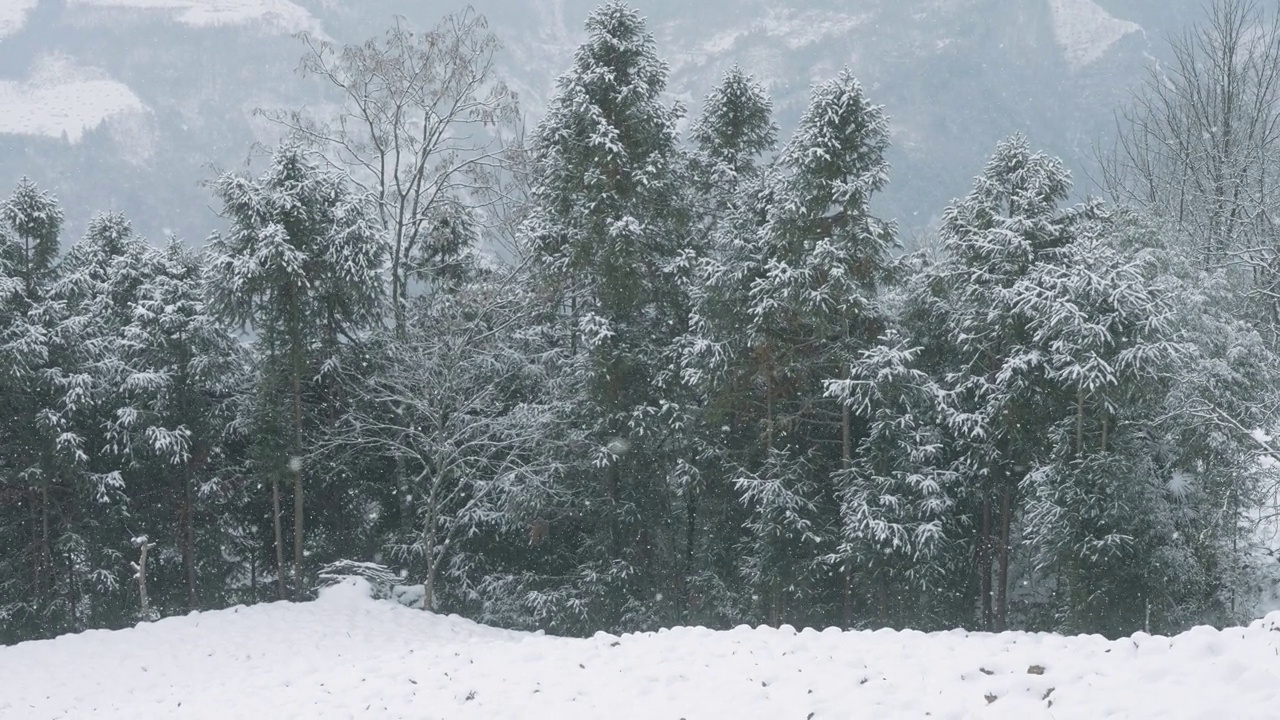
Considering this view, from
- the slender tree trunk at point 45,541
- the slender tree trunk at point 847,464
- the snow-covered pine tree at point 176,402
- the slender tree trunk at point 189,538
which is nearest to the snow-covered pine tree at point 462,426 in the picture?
the snow-covered pine tree at point 176,402

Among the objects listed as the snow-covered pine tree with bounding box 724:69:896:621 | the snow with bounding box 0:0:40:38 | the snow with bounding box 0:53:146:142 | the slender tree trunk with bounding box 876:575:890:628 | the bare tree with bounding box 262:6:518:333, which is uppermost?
the snow with bounding box 0:0:40:38

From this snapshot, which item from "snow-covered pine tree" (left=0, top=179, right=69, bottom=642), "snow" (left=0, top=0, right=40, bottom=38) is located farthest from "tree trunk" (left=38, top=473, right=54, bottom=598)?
"snow" (left=0, top=0, right=40, bottom=38)

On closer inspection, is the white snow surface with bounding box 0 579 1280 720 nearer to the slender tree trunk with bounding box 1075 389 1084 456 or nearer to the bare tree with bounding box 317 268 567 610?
the bare tree with bounding box 317 268 567 610

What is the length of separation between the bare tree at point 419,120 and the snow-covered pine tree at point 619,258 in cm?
234

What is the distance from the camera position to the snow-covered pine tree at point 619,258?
1892 cm

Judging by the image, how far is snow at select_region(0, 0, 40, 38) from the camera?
184250mm

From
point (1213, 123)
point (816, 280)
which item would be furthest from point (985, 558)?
point (1213, 123)

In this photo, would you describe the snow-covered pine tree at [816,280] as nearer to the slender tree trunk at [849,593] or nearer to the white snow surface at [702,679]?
the slender tree trunk at [849,593]

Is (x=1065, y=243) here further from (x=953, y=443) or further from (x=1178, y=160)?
(x=1178, y=160)

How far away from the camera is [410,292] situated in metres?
24.1

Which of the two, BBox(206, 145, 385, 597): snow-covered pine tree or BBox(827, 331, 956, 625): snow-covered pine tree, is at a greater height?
BBox(206, 145, 385, 597): snow-covered pine tree

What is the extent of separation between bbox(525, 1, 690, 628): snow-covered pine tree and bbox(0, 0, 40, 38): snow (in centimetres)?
20755

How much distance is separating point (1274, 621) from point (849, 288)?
409 inches

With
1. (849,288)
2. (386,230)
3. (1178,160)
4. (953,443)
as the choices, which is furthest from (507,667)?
(1178,160)
